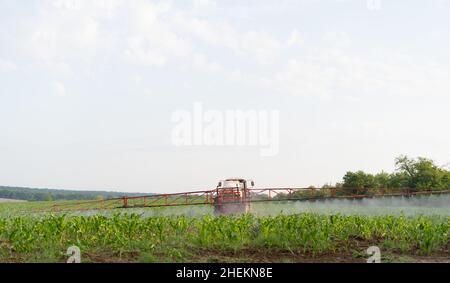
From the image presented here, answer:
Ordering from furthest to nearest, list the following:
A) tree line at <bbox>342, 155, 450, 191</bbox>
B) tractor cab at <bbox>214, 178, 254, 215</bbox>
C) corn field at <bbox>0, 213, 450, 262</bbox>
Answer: tree line at <bbox>342, 155, 450, 191</bbox>, tractor cab at <bbox>214, 178, 254, 215</bbox>, corn field at <bbox>0, 213, 450, 262</bbox>

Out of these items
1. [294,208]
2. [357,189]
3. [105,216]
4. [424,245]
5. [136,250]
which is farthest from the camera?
[357,189]

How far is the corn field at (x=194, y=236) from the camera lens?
36.7 feet

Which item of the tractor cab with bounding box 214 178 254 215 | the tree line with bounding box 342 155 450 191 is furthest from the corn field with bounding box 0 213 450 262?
the tree line with bounding box 342 155 450 191

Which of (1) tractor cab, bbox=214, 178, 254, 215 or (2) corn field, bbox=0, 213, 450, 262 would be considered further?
(1) tractor cab, bbox=214, 178, 254, 215

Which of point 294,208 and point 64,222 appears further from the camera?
point 294,208

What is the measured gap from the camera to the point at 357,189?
20266 mm

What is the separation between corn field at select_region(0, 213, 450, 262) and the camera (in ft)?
36.7

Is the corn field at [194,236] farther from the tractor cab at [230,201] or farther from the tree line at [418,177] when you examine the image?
the tree line at [418,177]

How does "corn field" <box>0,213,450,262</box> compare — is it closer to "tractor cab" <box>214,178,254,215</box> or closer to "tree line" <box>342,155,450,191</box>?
"tractor cab" <box>214,178,254,215</box>

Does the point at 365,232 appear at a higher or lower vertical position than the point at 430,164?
lower

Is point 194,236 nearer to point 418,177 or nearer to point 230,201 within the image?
point 230,201
